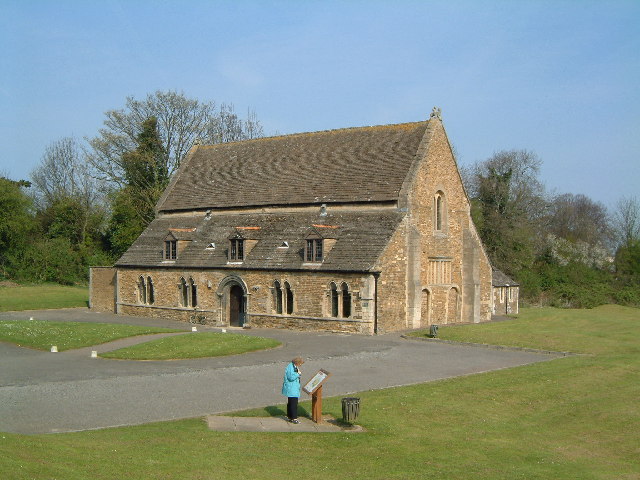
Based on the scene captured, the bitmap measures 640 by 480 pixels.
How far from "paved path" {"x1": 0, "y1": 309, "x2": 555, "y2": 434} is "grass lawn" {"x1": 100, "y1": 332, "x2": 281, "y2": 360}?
2.37ft

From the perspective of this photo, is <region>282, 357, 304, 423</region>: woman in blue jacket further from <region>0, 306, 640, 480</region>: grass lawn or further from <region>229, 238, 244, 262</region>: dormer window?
<region>229, 238, 244, 262</region>: dormer window

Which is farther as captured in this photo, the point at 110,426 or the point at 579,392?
the point at 579,392

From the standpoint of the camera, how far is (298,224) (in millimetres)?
40562

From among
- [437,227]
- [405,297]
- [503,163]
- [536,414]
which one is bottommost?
[536,414]

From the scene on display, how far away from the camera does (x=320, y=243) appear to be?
37.2 meters

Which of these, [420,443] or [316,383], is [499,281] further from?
[420,443]

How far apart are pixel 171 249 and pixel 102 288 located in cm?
781

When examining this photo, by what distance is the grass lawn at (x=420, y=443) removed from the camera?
43.1ft

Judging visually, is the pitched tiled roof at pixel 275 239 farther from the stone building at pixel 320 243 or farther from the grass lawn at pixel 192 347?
the grass lawn at pixel 192 347

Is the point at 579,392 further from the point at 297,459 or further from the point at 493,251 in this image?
the point at 493,251

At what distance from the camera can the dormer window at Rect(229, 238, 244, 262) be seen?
4056 centimetres

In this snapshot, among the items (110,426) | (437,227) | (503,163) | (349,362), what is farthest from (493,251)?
(110,426)

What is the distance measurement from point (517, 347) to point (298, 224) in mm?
15280

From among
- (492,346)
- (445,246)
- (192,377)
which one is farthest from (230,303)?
(192,377)
